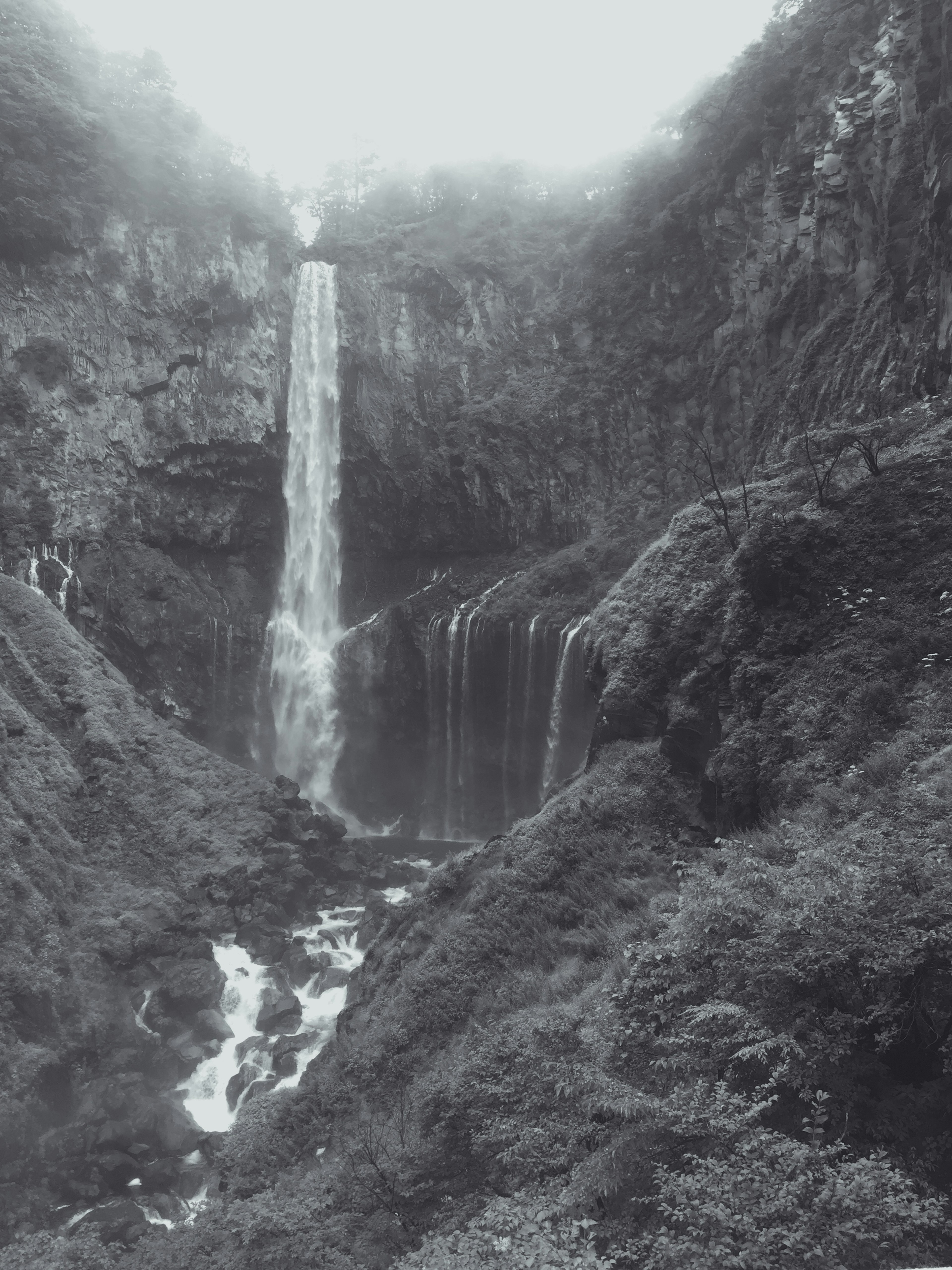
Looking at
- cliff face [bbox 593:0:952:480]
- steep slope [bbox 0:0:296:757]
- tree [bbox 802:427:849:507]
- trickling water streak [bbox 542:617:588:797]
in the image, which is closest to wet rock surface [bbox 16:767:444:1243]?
trickling water streak [bbox 542:617:588:797]

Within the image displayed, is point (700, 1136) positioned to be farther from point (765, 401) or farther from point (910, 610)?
point (765, 401)

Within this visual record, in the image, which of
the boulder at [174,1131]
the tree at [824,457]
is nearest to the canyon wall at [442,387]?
the tree at [824,457]

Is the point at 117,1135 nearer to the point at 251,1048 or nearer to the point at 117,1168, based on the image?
the point at 117,1168

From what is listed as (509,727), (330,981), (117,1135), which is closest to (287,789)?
(330,981)

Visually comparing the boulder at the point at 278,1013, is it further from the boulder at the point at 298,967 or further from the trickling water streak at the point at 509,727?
the trickling water streak at the point at 509,727

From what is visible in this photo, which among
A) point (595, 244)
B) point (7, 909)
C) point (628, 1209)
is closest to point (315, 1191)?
point (628, 1209)
